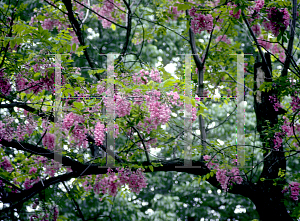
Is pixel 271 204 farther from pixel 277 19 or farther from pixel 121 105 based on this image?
pixel 121 105

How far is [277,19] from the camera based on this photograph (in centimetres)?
398

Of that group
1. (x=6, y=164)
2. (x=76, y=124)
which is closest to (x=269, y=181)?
(x=76, y=124)

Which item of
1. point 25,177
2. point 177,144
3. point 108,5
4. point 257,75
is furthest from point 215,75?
point 25,177

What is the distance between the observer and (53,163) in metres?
4.49

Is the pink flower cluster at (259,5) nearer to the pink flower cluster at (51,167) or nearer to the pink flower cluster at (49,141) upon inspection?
the pink flower cluster at (49,141)

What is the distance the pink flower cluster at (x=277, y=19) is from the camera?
12.8ft

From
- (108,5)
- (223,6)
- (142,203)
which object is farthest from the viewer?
(142,203)

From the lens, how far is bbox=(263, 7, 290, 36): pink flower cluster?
12.8 feet

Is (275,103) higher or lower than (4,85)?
lower

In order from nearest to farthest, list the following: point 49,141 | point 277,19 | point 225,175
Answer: point 225,175, point 277,19, point 49,141

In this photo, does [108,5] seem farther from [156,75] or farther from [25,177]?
[25,177]

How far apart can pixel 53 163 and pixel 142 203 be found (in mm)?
5577

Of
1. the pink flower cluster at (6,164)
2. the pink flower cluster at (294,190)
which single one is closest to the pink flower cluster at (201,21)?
the pink flower cluster at (294,190)

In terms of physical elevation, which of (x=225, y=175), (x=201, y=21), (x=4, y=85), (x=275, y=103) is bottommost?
(x=225, y=175)
